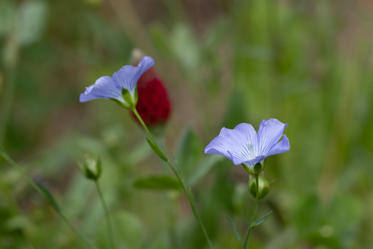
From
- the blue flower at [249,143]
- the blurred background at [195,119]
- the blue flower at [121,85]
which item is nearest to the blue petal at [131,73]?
the blue flower at [121,85]

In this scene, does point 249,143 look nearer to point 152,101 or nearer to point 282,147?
point 282,147

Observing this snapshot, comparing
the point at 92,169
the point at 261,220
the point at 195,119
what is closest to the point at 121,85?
the point at 92,169

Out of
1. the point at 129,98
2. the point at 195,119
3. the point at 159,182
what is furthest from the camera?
the point at 195,119

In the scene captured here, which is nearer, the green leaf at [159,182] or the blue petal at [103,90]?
the blue petal at [103,90]

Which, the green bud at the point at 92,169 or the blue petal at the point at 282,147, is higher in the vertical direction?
the green bud at the point at 92,169

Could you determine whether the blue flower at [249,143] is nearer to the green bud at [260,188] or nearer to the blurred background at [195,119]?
the green bud at [260,188]

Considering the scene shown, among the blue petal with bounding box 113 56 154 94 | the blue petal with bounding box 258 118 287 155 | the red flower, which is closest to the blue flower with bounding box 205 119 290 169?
the blue petal with bounding box 258 118 287 155

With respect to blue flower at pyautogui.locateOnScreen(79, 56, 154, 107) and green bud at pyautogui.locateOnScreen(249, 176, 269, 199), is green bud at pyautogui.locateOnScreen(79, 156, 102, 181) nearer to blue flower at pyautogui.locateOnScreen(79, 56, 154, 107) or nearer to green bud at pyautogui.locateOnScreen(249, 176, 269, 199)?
blue flower at pyautogui.locateOnScreen(79, 56, 154, 107)
